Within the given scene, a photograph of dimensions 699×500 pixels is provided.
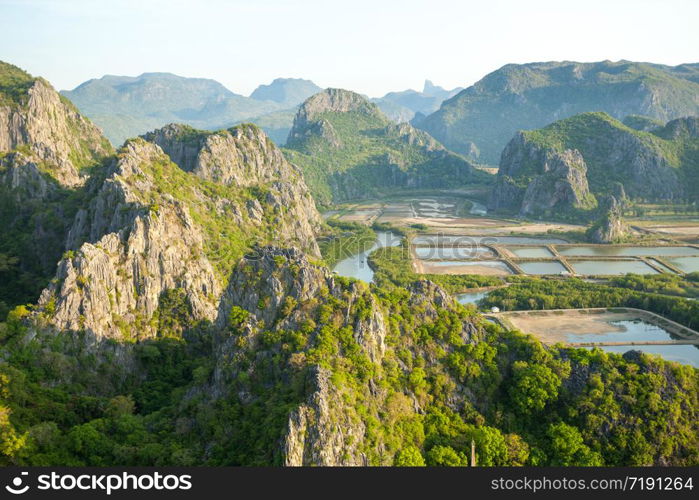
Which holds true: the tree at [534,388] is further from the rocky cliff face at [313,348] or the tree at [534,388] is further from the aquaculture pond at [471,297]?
the aquaculture pond at [471,297]

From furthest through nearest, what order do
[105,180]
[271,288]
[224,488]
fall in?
[105,180] → [271,288] → [224,488]

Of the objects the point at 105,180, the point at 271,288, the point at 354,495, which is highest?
the point at 105,180

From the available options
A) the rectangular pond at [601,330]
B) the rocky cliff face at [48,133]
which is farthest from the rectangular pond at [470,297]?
the rocky cliff face at [48,133]

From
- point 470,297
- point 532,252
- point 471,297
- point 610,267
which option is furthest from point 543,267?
point 470,297

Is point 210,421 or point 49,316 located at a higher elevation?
point 49,316

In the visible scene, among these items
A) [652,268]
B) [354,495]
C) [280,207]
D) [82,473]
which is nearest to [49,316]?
[82,473]

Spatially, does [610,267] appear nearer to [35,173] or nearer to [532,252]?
[532,252]

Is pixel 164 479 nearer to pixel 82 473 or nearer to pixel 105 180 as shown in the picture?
pixel 82 473
